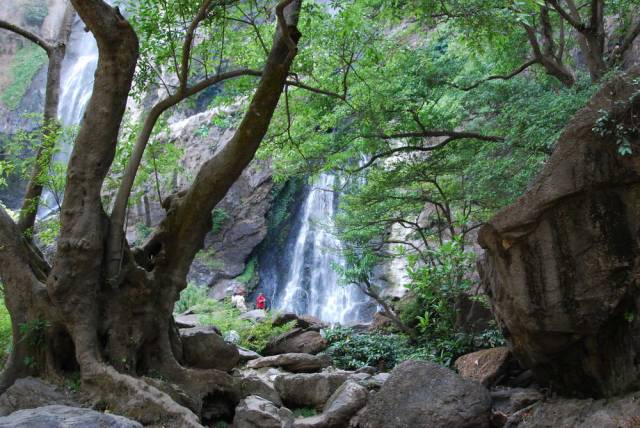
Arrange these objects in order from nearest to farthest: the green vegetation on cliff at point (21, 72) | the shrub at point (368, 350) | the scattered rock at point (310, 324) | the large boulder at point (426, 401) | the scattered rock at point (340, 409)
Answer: the large boulder at point (426, 401), the scattered rock at point (340, 409), the shrub at point (368, 350), the scattered rock at point (310, 324), the green vegetation on cliff at point (21, 72)

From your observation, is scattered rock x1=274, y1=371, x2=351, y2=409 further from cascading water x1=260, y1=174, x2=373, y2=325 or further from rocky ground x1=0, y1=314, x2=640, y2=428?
cascading water x1=260, y1=174, x2=373, y2=325

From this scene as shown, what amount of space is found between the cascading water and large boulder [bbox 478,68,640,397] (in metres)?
14.5

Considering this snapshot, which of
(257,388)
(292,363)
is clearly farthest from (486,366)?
(292,363)

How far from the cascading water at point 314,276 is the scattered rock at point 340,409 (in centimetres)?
1279

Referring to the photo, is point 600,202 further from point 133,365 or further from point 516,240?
point 133,365

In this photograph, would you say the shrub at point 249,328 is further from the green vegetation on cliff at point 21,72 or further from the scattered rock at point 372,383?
the green vegetation on cliff at point 21,72

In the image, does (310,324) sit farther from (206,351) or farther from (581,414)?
(581,414)

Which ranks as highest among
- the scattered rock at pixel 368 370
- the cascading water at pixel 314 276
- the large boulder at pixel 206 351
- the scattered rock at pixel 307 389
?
the cascading water at pixel 314 276

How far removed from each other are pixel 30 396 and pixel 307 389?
13.4ft

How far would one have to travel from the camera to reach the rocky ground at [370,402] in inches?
219

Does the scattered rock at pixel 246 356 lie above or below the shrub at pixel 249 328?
below

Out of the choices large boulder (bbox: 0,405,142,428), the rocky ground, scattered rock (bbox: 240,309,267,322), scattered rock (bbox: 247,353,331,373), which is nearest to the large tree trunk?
the rocky ground

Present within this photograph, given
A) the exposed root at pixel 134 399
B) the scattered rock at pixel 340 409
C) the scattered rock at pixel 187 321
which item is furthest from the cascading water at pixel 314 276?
the exposed root at pixel 134 399

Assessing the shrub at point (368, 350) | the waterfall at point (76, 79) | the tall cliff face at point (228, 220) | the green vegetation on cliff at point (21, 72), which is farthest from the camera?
A: the green vegetation on cliff at point (21, 72)
